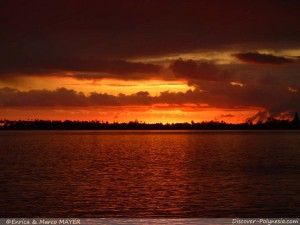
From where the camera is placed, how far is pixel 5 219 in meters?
34.5

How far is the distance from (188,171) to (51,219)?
36.8 metres

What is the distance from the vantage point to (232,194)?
46.5m

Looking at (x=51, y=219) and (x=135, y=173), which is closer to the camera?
(x=51, y=219)

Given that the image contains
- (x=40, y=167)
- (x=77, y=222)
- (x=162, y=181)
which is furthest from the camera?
(x=40, y=167)

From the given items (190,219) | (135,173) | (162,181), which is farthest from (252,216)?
(135,173)

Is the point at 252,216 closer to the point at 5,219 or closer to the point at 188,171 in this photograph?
the point at 5,219

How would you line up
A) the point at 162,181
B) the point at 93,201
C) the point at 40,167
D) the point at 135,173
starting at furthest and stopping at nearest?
1. the point at 40,167
2. the point at 135,173
3. the point at 162,181
4. the point at 93,201

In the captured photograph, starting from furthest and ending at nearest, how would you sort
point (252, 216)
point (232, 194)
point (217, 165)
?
point (217, 165) < point (232, 194) < point (252, 216)

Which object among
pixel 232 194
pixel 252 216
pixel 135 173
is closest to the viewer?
pixel 252 216

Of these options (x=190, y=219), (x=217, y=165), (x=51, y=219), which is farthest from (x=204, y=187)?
(x=217, y=165)

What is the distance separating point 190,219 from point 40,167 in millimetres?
44150

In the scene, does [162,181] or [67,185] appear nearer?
[67,185]

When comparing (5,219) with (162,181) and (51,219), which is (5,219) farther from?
(162,181)

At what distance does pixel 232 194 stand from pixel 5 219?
20.9 meters
